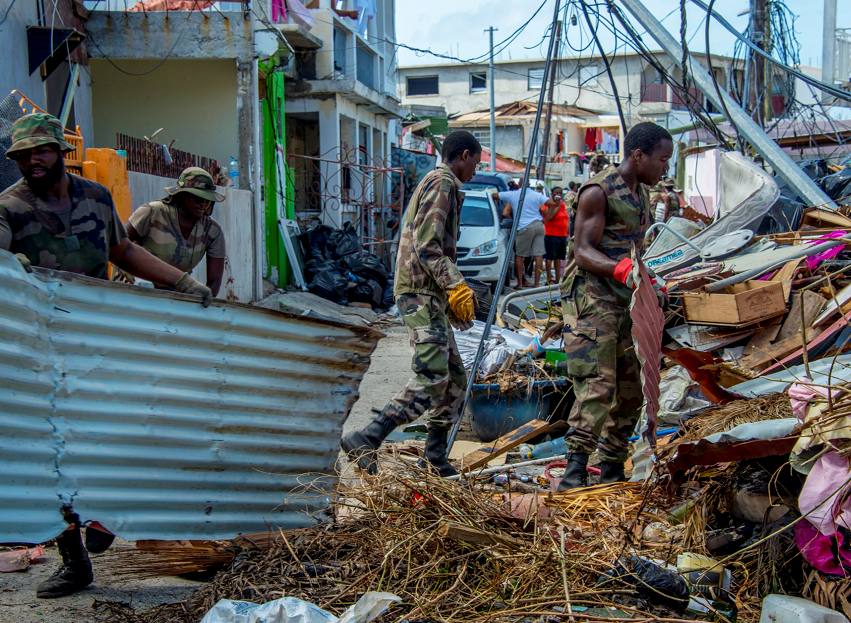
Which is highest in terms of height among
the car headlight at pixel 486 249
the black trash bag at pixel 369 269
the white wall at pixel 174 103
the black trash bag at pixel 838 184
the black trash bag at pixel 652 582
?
the white wall at pixel 174 103

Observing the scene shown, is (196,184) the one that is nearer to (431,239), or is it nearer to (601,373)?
(431,239)

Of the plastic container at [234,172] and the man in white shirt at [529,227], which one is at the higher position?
the plastic container at [234,172]

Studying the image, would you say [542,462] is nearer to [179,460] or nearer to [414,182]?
[179,460]

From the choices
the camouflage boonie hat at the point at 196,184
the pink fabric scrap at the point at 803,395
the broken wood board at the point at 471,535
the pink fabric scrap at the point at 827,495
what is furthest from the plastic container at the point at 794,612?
the camouflage boonie hat at the point at 196,184

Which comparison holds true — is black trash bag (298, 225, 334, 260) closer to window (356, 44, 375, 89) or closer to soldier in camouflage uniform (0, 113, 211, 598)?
window (356, 44, 375, 89)

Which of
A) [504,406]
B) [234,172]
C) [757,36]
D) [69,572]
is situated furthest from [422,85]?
[69,572]

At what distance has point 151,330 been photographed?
9.09 feet

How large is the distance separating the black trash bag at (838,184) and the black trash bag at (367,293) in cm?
639

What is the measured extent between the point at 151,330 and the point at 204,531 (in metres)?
0.84

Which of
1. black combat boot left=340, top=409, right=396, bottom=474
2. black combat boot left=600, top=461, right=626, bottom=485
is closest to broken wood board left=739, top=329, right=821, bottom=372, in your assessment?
black combat boot left=600, top=461, right=626, bottom=485

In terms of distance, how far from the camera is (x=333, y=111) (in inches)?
605

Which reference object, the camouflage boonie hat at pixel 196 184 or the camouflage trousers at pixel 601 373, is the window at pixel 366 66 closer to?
the camouflage boonie hat at pixel 196 184

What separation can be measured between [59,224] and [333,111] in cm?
1280

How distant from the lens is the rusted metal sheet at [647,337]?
329 centimetres
